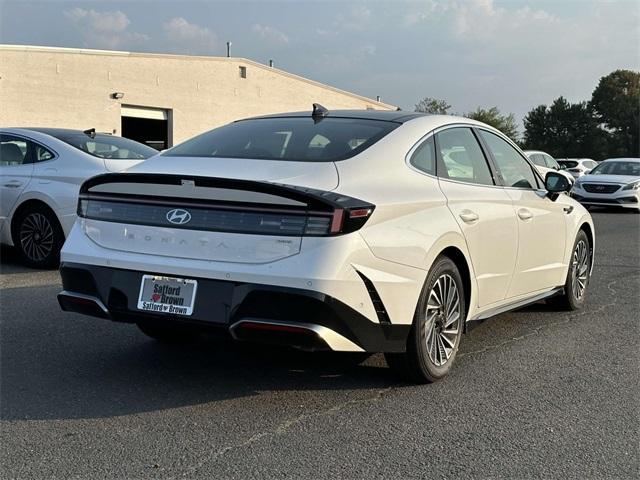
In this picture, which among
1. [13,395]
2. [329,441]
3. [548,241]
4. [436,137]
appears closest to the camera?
[329,441]

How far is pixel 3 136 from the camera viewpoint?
27.1ft

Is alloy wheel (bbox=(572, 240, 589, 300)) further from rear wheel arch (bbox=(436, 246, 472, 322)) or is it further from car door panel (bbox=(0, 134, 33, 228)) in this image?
car door panel (bbox=(0, 134, 33, 228))

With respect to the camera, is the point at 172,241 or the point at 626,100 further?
the point at 626,100

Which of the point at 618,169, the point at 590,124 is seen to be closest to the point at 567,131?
the point at 590,124

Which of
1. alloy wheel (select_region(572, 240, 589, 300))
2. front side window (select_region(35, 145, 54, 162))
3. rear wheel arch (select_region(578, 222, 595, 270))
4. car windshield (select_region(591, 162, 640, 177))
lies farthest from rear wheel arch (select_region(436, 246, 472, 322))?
car windshield (select_region(591, 162, 640, 177))

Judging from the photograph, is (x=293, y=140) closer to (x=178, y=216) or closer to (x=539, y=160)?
(x=178, y=216)

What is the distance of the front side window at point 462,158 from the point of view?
455cm

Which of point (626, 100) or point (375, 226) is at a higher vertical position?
point (626, 100)

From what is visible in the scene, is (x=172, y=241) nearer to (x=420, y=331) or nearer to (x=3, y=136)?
(x=420, y=331)

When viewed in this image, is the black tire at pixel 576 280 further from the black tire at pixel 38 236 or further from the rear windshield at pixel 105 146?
the black tire at pixel 38 236

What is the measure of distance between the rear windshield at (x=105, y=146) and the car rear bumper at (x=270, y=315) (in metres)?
4.48

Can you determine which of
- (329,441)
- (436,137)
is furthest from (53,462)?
(436,137)

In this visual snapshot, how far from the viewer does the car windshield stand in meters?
19.2

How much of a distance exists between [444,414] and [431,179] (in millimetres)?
1396
